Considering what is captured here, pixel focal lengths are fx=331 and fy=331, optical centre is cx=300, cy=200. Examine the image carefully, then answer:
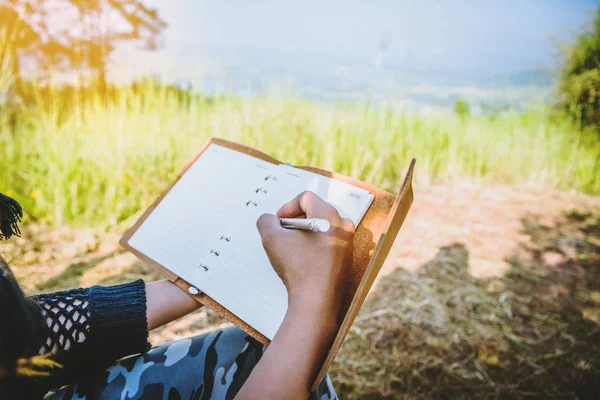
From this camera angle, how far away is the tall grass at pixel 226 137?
8.12 feet

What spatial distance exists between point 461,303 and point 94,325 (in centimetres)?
188

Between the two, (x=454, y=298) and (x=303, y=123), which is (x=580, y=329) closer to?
(x=454, y=298)

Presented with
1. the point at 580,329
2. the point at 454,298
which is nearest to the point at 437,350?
the point at 454,298

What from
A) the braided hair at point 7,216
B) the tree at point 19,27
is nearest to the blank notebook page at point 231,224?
the braided hair at point 7,216

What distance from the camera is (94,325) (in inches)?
28.0

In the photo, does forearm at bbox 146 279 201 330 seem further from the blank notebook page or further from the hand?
the hand

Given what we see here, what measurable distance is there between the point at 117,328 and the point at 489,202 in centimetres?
336

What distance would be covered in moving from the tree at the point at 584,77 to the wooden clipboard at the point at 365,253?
16.0 ft

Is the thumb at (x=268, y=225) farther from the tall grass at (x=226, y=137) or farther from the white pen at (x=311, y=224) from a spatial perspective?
the tall grass at (x=226, y=137)

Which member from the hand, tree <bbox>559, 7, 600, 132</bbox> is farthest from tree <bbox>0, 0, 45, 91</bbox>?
tree <bbox>559, 7, 600, 132</bbox>

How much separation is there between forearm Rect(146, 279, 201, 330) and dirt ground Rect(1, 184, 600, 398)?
0.49 meters

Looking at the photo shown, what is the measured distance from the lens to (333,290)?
0.56m

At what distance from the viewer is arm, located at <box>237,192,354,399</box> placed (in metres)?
0.52

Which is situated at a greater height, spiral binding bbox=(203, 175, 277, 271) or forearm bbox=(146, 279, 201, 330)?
spiral binding bbox=(203, 175, 277, 271)
